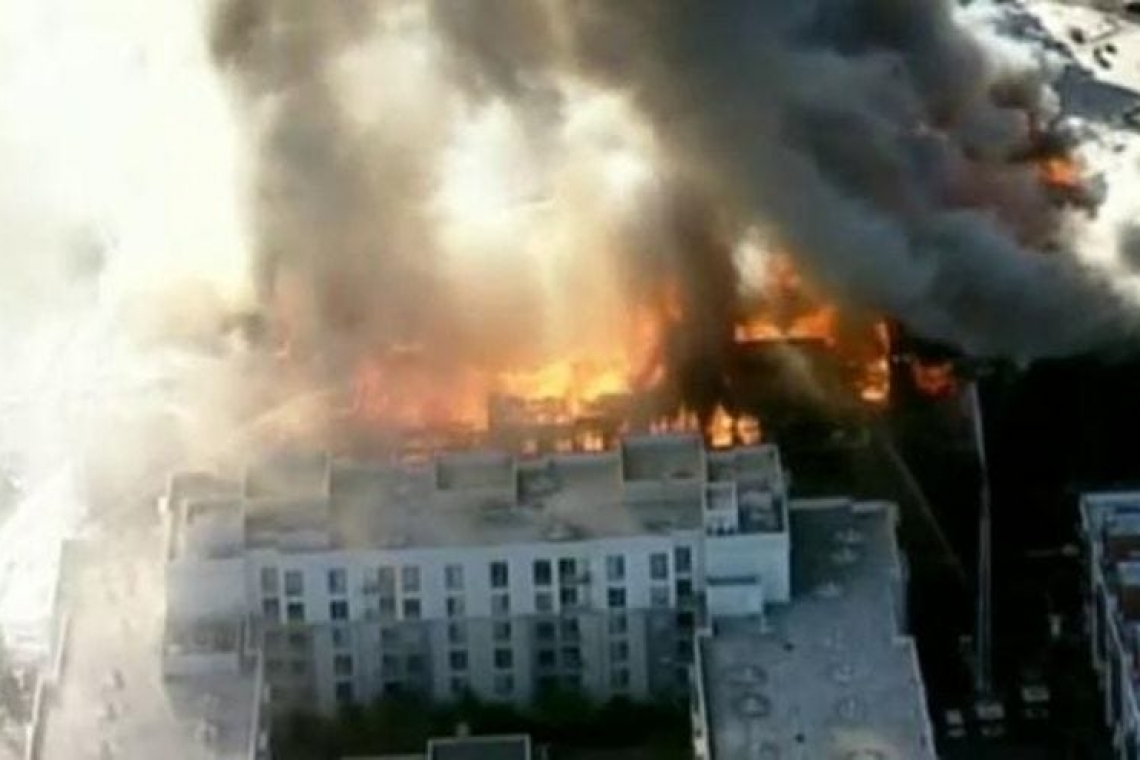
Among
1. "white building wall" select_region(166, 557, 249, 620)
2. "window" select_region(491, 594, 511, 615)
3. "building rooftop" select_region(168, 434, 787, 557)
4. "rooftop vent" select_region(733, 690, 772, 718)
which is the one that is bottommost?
"rooftop vent" select_region(733, 690, 772, 718)

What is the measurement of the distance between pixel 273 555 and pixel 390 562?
1553mm

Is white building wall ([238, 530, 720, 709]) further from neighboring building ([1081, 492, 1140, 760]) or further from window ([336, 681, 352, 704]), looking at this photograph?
neighboring building ([1081, 492, 1140, 760])

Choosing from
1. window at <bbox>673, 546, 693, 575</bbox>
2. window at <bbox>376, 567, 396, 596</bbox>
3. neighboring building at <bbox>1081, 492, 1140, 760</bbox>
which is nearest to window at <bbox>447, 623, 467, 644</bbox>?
window at <bbox>376, 567, 396, 596</bbox>

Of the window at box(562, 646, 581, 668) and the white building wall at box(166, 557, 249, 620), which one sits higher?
the white building wall at box(166, 557, 249, 620)

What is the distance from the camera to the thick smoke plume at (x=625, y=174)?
61.3 meters

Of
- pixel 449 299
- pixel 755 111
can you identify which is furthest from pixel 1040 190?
pixel 449 299

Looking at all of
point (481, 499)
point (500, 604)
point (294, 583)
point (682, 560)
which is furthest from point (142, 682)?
point (682, 560)

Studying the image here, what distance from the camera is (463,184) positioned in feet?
211

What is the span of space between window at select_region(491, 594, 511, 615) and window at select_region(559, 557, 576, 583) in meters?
0.78

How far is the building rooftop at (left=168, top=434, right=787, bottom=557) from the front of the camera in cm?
5512

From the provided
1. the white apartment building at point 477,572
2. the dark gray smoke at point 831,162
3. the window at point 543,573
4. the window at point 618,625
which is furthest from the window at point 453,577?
the dark gray smoke at point 831,162

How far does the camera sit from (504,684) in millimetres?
55719

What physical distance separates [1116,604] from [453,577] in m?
8.81

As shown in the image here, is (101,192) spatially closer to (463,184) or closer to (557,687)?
(463,184)
